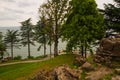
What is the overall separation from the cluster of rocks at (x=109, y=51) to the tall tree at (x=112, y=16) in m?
12.2

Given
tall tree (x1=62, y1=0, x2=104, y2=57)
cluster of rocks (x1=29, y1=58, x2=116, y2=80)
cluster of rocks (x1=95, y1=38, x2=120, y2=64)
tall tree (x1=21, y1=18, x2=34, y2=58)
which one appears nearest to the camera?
cluster of rocks (x1=29, y1=58, x2=116, y2=80)

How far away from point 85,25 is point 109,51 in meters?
11.4

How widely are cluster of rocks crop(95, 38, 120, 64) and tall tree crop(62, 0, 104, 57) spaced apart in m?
9.83

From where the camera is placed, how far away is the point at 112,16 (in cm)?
3347

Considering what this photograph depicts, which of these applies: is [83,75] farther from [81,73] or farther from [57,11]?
[57,11]

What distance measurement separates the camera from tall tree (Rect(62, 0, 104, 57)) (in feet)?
101

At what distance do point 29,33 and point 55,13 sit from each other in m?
33.1

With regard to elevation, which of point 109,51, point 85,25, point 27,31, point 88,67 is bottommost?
point 88,67

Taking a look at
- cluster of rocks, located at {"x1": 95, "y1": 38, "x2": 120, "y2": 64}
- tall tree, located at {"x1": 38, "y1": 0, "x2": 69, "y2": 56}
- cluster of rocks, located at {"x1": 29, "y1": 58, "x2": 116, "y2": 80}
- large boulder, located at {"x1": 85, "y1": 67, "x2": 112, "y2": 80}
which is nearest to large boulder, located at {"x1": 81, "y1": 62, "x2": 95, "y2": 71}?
cluster of rocks, located at {"x1": 29, "y1": 58, "x2": 116, "y2": 80}

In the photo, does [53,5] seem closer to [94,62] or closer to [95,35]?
[95,35]

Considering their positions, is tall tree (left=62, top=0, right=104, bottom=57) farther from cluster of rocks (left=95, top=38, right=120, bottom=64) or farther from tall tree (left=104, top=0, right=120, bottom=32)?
cluster of rocks (left=95, top=38, right=120, bottom=64)

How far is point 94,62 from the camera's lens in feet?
67.9

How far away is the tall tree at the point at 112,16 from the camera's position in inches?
1280

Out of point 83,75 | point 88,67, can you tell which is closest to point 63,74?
point 83,75
